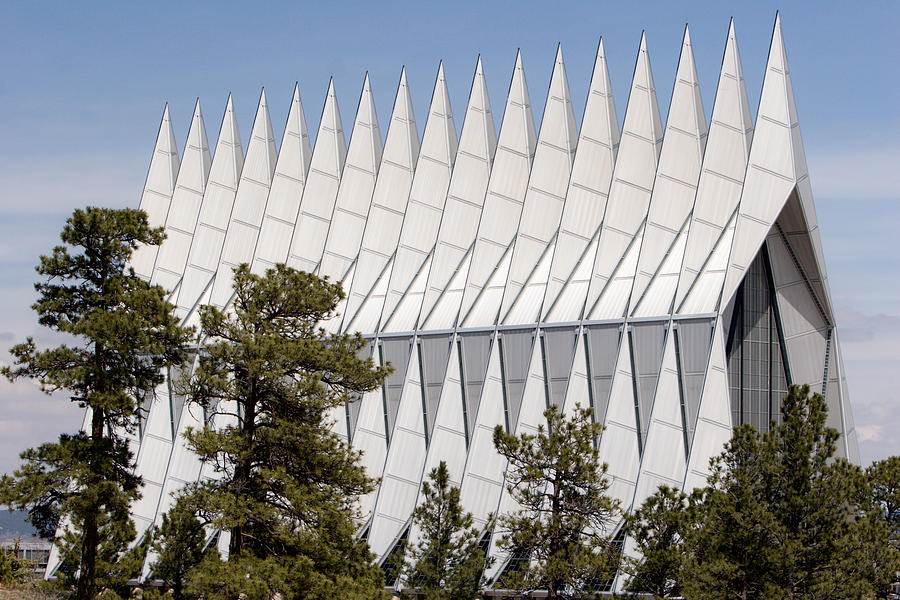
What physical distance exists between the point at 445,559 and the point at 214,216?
30210 millimetres

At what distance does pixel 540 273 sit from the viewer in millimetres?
48844

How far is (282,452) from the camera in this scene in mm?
31594

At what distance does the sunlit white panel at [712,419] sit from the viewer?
40969 millimetres

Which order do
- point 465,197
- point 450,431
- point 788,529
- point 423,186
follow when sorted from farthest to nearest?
point 423,186 → point 465,197 → point 450,431 → point 788,529

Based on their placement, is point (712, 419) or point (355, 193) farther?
point (355, 193)

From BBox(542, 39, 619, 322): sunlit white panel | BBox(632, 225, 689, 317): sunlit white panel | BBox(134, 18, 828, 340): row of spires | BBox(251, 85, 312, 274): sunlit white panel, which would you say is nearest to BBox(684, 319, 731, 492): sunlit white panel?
BBox(632, 225, 689, 317): sunlit white panel

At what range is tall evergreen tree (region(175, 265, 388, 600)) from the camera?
30105mm

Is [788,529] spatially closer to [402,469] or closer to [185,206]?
[402,469]

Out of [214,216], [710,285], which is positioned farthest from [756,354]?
[214,216]

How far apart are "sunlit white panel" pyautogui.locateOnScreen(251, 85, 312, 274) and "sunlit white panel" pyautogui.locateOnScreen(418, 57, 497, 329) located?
30.3 feet

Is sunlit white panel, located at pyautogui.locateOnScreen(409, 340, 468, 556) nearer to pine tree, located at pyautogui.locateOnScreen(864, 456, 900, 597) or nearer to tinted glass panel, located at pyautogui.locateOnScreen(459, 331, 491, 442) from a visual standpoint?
tinted glass panel, located at pyautogui.locateOnScreen(459, 331, 491, 442)

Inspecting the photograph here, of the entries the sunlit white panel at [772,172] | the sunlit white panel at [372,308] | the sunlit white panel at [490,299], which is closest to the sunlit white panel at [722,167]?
the sunlit white panel at [772,172]

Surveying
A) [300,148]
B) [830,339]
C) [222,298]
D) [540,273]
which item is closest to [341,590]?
[540,273]

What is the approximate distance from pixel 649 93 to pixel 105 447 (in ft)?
89.2
